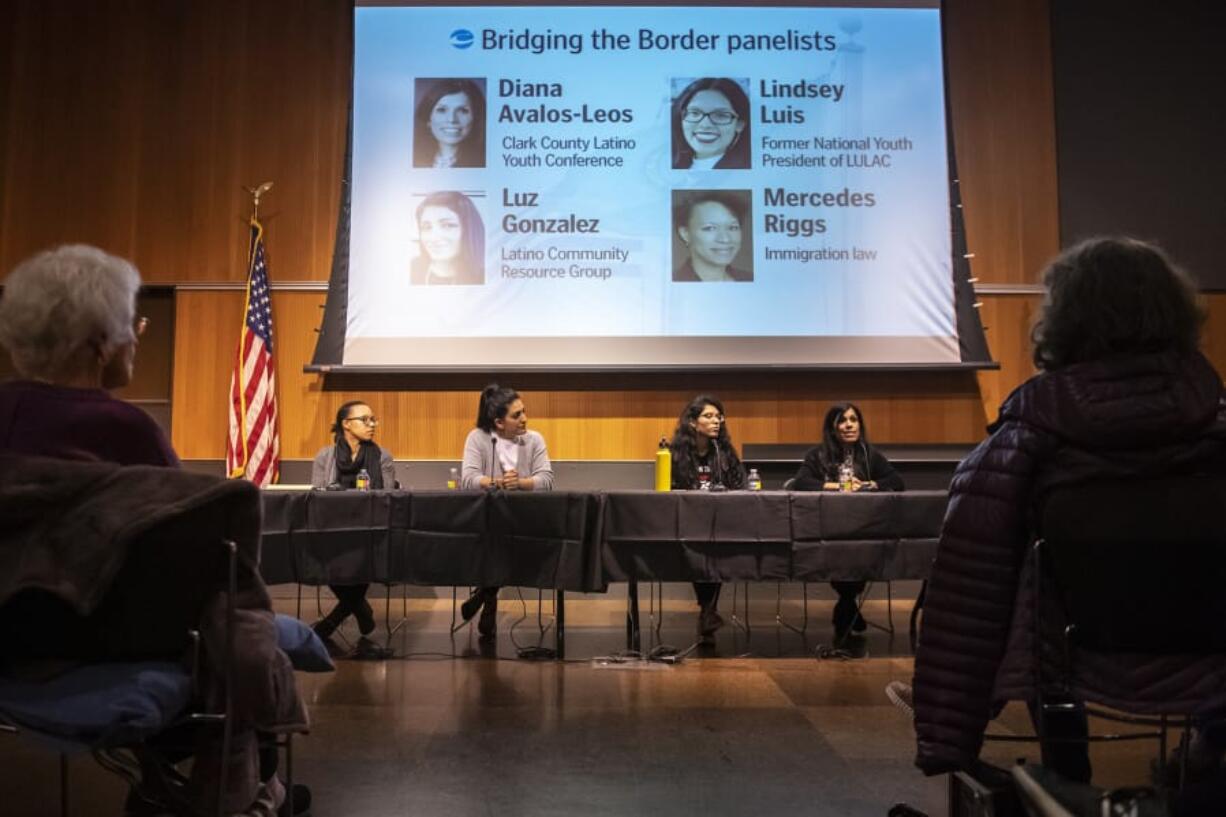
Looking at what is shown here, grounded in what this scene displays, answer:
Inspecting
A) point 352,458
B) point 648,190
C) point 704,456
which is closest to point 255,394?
point 352,458

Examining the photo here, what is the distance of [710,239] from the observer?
5.54 m

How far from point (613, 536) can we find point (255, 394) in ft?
10.0

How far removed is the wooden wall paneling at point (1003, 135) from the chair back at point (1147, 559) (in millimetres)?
4934

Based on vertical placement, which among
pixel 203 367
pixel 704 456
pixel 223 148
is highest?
pixel 223 148

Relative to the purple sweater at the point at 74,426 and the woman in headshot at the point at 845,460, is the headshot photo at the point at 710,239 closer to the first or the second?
the woman in headshot at the point at 845,460

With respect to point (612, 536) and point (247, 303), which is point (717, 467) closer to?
point (612, 536)

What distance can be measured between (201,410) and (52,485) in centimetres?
493

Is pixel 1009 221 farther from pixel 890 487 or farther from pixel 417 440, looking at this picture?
pixel 417 440

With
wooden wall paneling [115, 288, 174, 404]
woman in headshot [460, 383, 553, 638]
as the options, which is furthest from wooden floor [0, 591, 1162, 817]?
wooden wall paneling [115, 288, 174, 404]

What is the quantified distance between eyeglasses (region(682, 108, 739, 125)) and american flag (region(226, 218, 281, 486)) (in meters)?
2.90

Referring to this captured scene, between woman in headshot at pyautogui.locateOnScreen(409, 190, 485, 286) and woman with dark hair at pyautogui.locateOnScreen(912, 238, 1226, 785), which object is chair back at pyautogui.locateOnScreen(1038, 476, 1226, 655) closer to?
woman with dark hair at pyautogui.locateOnScreen(912, 238, 1226, 785)

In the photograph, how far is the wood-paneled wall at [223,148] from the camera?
5.79 meters

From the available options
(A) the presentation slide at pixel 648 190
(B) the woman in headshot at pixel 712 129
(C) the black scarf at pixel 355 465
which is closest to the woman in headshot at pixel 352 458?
(C) the black scarf at pixel 355 465

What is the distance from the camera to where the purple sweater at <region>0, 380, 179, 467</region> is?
1.31 m
